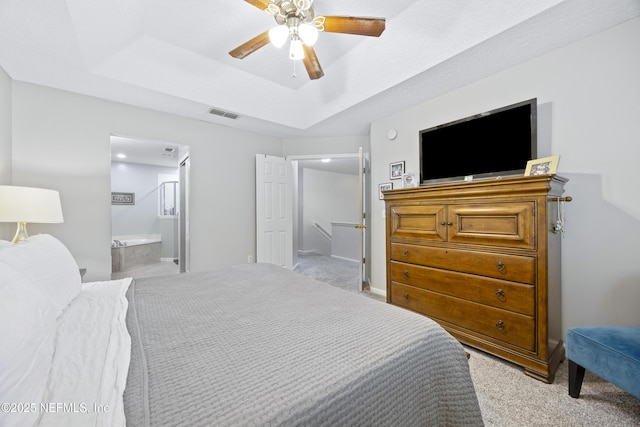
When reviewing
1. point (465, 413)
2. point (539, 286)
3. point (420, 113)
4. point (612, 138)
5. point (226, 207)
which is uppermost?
point (420, 113)

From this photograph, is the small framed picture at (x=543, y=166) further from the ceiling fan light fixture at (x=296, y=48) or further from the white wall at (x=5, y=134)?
the white wall at (x=5, y=134)

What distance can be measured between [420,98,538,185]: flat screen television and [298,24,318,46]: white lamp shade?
1570 mm

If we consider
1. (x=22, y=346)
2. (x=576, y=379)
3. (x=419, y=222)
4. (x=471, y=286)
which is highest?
(x=419, y=222)

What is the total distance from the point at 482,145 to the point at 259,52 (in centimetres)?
238

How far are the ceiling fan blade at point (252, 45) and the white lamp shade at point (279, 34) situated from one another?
0.45ft

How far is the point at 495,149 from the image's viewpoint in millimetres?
2209

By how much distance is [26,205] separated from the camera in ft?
6.21

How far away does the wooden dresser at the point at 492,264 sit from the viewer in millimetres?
1659

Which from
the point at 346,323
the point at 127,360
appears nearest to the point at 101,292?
the point at 127,360

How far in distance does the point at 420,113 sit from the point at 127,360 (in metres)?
3.30

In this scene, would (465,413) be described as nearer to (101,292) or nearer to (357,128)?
(101,292)

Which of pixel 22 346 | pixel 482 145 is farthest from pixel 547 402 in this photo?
pixel 22 346

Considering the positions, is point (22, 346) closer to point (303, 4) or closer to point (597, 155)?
point (303, 4)

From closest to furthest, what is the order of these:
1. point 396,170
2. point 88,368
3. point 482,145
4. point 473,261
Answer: point 88,368 → point 473,261 → point 482,145 → point 396,170
